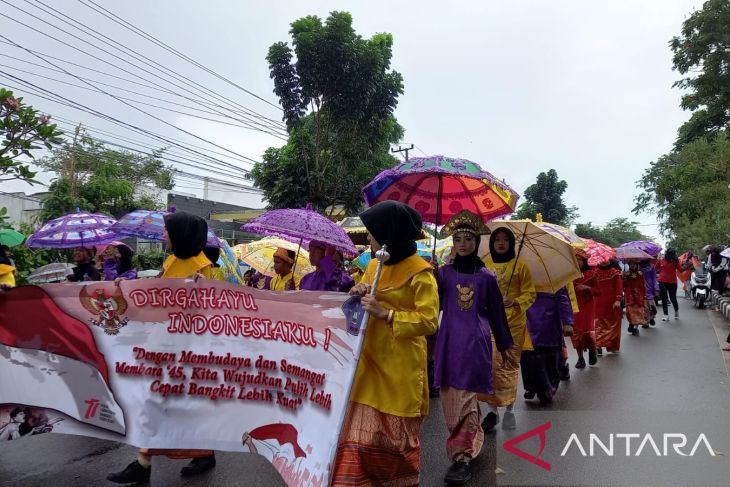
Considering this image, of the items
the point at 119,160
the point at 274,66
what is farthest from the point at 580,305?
the point at 119,160

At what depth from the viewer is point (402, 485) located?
10.0 feet

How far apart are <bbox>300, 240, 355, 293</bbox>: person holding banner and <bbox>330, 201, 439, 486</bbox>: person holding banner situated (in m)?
1.98

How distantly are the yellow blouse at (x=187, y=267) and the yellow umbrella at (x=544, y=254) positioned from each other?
2.80 metres

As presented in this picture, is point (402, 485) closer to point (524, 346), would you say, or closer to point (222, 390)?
→ point (222, 390)

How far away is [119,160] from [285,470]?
1024 inches

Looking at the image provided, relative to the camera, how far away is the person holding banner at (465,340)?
402 cm

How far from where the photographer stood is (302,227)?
196 inches

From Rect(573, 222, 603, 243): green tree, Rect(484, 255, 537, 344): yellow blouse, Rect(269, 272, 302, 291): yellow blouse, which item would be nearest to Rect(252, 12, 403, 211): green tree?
Rect(269, 272, 302, 291): yellow blouse

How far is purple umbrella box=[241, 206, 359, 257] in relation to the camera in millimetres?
4949

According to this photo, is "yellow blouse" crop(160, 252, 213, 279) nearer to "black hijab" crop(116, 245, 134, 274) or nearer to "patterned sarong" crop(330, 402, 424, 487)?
"patterned sarong" crop(330, 402, 424, 487)

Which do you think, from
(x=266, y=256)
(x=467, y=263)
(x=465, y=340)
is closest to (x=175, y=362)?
(x=465, y=340)

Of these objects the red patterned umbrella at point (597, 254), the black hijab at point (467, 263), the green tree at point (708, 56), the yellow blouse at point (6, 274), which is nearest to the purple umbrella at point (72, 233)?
the yellow blouse at point (6, 274)

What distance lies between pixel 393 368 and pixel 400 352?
90 mm

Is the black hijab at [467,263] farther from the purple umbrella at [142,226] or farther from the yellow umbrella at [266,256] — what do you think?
the purple umbrella at [142,226]
